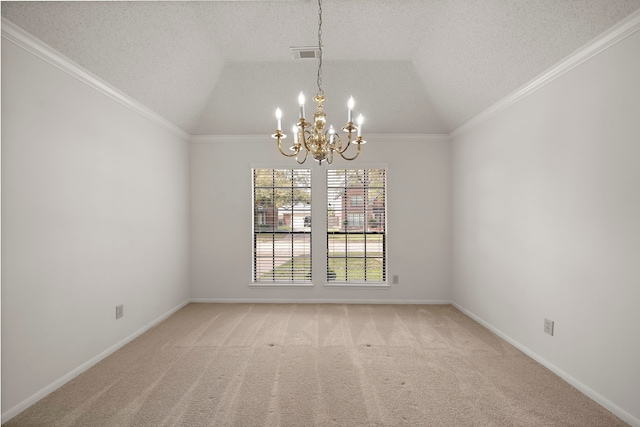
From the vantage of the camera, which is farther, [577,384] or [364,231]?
[364,231]

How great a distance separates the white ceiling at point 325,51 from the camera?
7.94ft

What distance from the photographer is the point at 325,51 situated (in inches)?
144

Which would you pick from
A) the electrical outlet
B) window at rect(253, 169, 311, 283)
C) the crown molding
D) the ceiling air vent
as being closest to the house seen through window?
window at rect(253, 169, 311, 283)

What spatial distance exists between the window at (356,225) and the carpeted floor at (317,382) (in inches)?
47.5

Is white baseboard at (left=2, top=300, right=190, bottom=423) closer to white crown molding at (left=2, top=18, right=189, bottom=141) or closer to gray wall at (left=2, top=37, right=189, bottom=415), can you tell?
gray wall at (left=2, top=37, right=189, bottom=415)

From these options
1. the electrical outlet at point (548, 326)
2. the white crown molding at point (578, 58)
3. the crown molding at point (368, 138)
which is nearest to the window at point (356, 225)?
the crown molding at point (368, 138)

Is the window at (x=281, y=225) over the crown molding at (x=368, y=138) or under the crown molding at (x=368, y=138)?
under

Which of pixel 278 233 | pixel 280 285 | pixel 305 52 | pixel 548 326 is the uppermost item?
pixel 305 52

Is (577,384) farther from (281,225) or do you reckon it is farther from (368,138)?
(281,225)

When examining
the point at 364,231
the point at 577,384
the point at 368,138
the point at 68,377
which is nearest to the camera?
the point at 577,384

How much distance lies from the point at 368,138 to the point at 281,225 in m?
1.95

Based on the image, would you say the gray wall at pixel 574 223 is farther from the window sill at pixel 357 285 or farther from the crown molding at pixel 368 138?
the window sill at pixel 357 285

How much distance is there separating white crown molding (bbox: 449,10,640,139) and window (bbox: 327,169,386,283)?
6.21 feet

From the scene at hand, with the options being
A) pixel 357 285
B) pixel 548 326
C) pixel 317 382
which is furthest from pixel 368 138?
pixel 317 382
